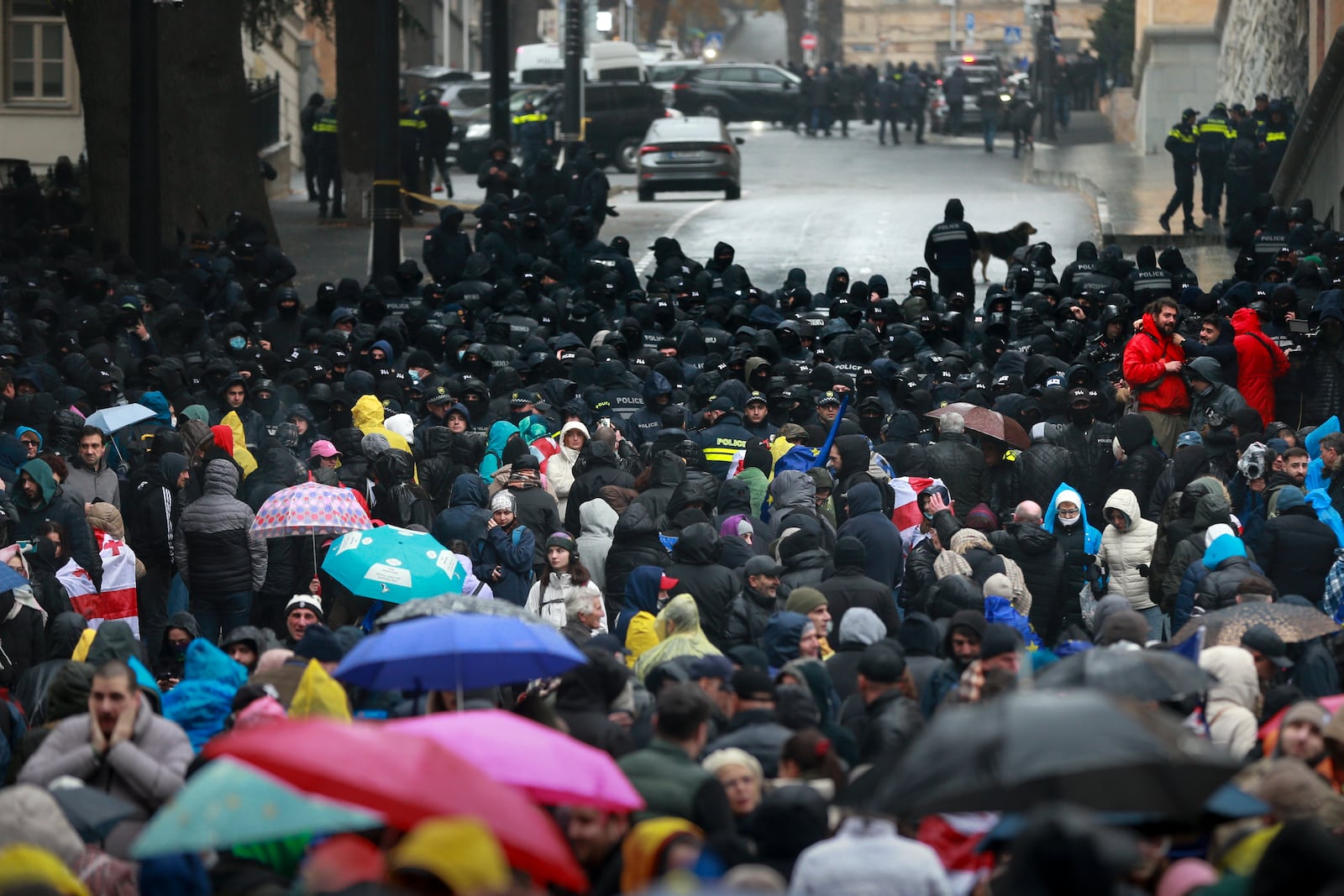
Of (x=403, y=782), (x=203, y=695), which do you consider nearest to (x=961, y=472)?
(x=203, y=695)

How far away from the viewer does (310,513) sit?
13.1 m

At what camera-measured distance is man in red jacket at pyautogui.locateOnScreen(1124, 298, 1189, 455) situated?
1566 centimetres

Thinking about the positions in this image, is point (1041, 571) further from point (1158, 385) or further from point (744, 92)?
point (744, 92)

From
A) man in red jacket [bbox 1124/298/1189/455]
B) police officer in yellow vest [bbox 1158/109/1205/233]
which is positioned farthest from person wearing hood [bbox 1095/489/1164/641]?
police officer in yellow vest [bbox 1158/109/1205/233]

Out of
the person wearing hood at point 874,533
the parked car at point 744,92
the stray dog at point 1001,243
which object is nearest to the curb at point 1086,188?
the stray dog at point 1001,243

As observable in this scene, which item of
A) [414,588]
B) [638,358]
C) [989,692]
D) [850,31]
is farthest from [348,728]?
[850,31]

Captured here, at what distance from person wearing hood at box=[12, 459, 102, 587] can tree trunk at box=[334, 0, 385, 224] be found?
17.3m

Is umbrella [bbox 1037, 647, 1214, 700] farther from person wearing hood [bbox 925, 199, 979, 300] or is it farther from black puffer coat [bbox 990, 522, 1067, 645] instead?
person wearing hood [bbox 925, 199, 979, 300]

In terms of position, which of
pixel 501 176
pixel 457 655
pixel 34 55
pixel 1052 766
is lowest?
pixel 457 655

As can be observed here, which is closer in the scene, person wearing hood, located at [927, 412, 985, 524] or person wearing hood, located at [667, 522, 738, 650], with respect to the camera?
person wearing hood, located at [667, 522, 738, 650]

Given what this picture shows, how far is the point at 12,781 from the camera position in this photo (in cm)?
960

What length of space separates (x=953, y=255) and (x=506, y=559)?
10.5m

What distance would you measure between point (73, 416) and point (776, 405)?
467 cm

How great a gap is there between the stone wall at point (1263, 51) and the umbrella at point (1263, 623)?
75.3 feet
